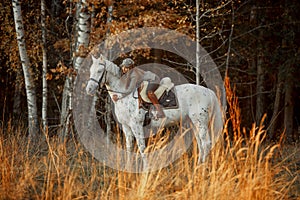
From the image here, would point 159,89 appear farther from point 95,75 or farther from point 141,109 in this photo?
point 95,75

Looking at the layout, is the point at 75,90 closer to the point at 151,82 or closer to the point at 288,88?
the point at 151,82

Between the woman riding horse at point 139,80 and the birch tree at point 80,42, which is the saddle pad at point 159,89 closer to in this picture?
the woman riding horse at point 139,80

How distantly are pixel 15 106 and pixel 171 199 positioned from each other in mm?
13653

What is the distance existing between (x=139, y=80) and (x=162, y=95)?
428 mm

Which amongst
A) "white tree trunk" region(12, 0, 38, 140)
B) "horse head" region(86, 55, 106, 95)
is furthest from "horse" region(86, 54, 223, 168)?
"white tree trunk" region(12, 0, 38, 140)

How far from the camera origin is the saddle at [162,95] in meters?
7.20

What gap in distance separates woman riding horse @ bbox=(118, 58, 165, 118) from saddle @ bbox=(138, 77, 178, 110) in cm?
6

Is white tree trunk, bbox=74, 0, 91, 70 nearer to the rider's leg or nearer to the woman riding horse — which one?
the woman riding horse

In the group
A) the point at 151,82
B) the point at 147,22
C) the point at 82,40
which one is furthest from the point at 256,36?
the point at 151,82

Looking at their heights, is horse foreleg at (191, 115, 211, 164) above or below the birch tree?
below

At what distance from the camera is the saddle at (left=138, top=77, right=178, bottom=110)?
720cm

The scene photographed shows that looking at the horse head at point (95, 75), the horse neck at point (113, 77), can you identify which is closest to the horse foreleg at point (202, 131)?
the horse neck at point (113, 77)

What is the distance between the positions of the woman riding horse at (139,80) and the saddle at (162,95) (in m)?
0.06

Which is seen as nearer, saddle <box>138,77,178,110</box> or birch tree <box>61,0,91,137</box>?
saddle <box>138,77,178,110</box>
